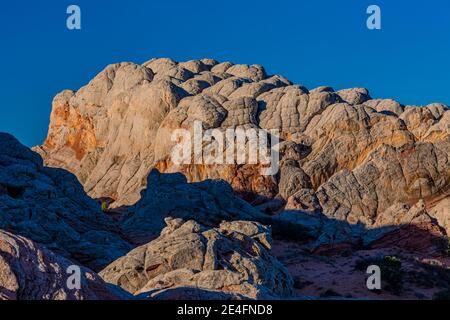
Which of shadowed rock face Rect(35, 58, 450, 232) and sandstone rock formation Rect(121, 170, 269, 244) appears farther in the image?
shadowed rock face Rect(35, 58, 450, 232)

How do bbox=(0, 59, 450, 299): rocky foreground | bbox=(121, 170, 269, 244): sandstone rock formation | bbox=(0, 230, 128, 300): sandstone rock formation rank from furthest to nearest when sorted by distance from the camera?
bbox=(121, 170, 269, 244): sandstone rock formation
bbox=(0, 59, 450, 299): rocky foreground
bbox=(0, 230, 128, 300): sandstone rock formation

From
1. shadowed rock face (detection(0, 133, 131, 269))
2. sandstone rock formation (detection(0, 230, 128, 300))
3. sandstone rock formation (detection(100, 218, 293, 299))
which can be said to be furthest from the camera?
shadowed rock face (detection(0, 133, 131, 269))

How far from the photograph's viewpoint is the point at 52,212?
36.8 m

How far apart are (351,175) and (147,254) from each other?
103 ft

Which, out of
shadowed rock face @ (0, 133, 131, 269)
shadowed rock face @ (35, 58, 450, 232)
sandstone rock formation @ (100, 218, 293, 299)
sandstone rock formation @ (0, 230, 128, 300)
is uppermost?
shadowed rock face @ (35, 58, 450, 232)

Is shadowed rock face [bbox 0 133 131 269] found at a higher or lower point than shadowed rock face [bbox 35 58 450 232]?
lower

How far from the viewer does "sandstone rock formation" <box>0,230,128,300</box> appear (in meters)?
12.3

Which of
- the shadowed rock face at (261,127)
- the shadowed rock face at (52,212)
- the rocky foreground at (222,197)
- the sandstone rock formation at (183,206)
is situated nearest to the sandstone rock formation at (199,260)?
the rocky foreground at (222,197)

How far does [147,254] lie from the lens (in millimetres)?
24656

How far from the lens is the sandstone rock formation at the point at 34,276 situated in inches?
486

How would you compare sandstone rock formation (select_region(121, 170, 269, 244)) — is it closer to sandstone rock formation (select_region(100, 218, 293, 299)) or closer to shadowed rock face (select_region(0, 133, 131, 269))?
shadowed rock face (select_region(0, 133, 131, 269))

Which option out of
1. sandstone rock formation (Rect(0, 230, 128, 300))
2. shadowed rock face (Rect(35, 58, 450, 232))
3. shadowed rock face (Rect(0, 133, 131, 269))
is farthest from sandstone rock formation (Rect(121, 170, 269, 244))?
sandstone rock formation (Rect(0, 230, 128, 300))

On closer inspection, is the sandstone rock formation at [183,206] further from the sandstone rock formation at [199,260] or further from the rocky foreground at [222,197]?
the sandstone rock formation at [199,260]

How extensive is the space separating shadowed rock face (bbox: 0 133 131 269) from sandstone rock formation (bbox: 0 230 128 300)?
18.4m
